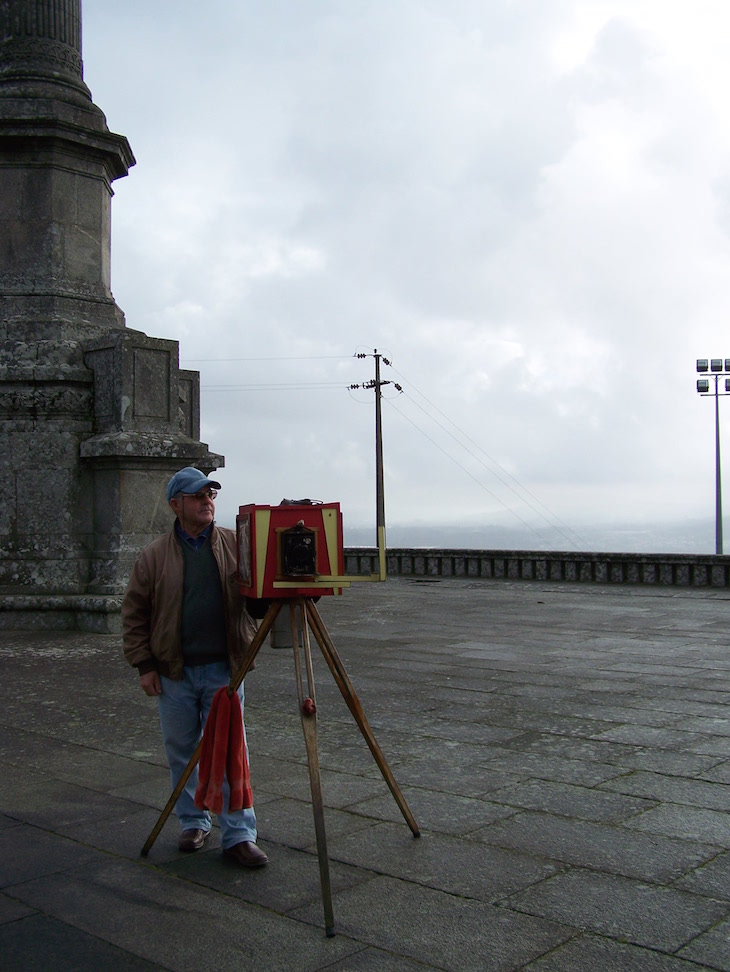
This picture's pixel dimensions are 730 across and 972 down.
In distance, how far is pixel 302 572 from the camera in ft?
12.0

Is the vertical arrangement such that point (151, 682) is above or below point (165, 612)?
below

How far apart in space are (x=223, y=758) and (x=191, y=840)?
380 millimetres

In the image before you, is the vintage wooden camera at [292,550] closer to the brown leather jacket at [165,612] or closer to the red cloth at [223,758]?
the brown leather jacket at [165,612]

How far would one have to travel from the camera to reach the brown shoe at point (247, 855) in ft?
11.9

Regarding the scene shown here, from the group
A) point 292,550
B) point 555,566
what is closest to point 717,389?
point 555,566

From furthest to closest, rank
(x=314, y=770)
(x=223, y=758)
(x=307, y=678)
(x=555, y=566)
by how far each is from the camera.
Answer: (x=555, y=566) → (x=223, y=758) → (x=307, y=678) → (x=314, y=770)

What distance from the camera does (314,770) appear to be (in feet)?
11.4

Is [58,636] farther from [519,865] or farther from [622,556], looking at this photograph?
[622,556]

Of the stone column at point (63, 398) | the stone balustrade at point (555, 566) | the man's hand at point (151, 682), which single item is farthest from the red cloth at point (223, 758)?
the stone balustrade at point (555, 566)

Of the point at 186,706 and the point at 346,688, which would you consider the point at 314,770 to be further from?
the point at 186,706

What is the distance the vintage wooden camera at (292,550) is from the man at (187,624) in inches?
9.5

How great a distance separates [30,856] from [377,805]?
56.5 inches

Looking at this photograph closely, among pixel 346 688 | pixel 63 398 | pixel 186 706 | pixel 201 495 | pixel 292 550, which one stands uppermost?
pixel 63 398

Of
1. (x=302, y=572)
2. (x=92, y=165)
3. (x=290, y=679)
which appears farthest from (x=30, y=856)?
(x=92, y=165)
